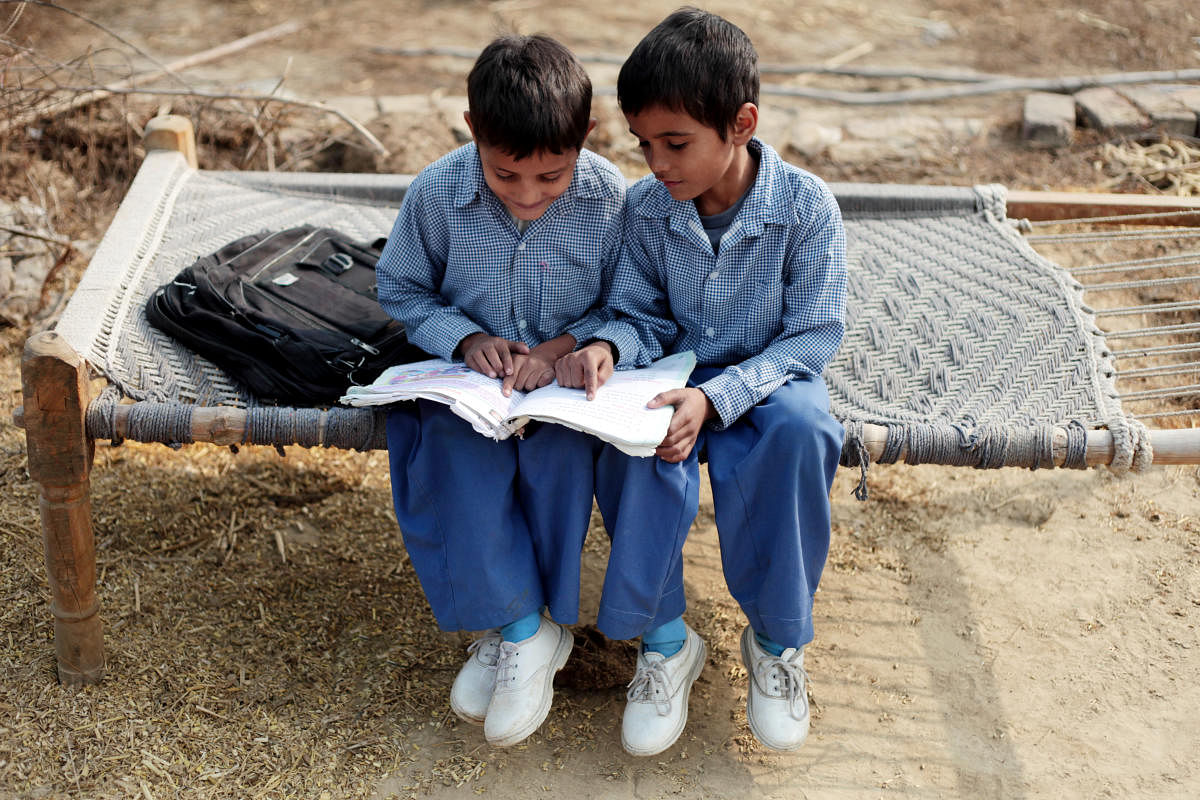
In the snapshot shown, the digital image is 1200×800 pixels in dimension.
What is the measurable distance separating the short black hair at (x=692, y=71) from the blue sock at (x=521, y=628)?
3.36 feet

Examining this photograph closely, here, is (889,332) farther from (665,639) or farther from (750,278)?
(665,639)

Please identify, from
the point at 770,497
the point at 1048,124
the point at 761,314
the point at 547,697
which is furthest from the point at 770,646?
the point at 1048,124

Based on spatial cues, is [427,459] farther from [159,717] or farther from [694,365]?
[159,717]

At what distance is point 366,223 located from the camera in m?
3.26

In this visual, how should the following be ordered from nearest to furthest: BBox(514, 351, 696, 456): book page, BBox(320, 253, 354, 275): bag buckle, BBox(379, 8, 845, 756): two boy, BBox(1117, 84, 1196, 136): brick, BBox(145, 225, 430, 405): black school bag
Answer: BBox(514, 351, 696, 456): book page, BBox(379, 8, 845, 756): two boy, BBox(145, 225, 430, 405): black school bag, BBox(320, 253, 354, 275): bag buckle, BBox(1117, 84, 1196, 136): brick

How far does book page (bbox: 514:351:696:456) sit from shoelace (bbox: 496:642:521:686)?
48 cm

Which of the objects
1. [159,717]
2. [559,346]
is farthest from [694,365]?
[159,717]

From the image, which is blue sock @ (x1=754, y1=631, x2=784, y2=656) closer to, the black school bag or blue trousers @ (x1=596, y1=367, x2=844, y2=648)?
blue trousers @ (x1=596, y1=367, x2=844, y2=648)

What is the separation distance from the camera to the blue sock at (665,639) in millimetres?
2320

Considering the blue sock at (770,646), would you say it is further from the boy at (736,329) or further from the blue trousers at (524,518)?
the blue trousers at (524,518)

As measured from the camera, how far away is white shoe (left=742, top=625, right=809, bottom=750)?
2240 millimetres

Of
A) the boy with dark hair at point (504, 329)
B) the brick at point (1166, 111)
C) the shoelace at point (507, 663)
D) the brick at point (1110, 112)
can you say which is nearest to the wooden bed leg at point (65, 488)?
the boy with dark hair at point (504, 329)

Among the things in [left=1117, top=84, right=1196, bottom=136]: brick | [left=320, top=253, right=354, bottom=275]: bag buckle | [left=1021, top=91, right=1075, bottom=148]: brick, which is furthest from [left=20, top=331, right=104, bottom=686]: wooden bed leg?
[left=1117, top=84, right=1196, bottom=136]: brick

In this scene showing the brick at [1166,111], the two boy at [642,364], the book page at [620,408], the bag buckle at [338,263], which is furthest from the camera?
the brick at [1166,111]
